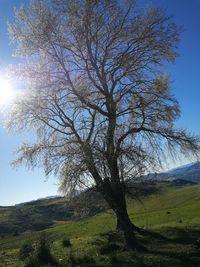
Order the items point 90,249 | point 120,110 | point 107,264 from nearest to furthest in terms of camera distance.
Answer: point 107,264 → point 90,249 → point 120,110

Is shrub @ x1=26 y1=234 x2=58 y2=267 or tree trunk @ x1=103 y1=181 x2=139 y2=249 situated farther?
tree trunk @ x1=103 y1=181 x2=139 y2=249

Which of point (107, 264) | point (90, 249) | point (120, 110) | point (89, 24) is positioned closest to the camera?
point (107, 264)

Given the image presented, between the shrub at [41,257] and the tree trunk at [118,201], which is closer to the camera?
the shrub at [41,257]

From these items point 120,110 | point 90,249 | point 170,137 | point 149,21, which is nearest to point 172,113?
point 170,137

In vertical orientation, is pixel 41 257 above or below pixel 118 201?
below

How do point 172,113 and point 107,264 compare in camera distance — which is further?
point 172,113

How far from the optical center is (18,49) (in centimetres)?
2981

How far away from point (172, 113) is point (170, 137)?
1.63 metres

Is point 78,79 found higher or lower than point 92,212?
higher

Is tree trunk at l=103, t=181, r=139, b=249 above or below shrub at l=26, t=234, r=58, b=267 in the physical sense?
above

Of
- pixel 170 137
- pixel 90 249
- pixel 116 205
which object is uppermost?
pixel 170 137

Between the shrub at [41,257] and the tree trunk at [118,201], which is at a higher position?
the tree trunk at [118,201]

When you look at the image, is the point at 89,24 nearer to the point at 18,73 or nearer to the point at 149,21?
the point at 149,21

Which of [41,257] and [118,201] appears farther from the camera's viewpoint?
[118,201]
